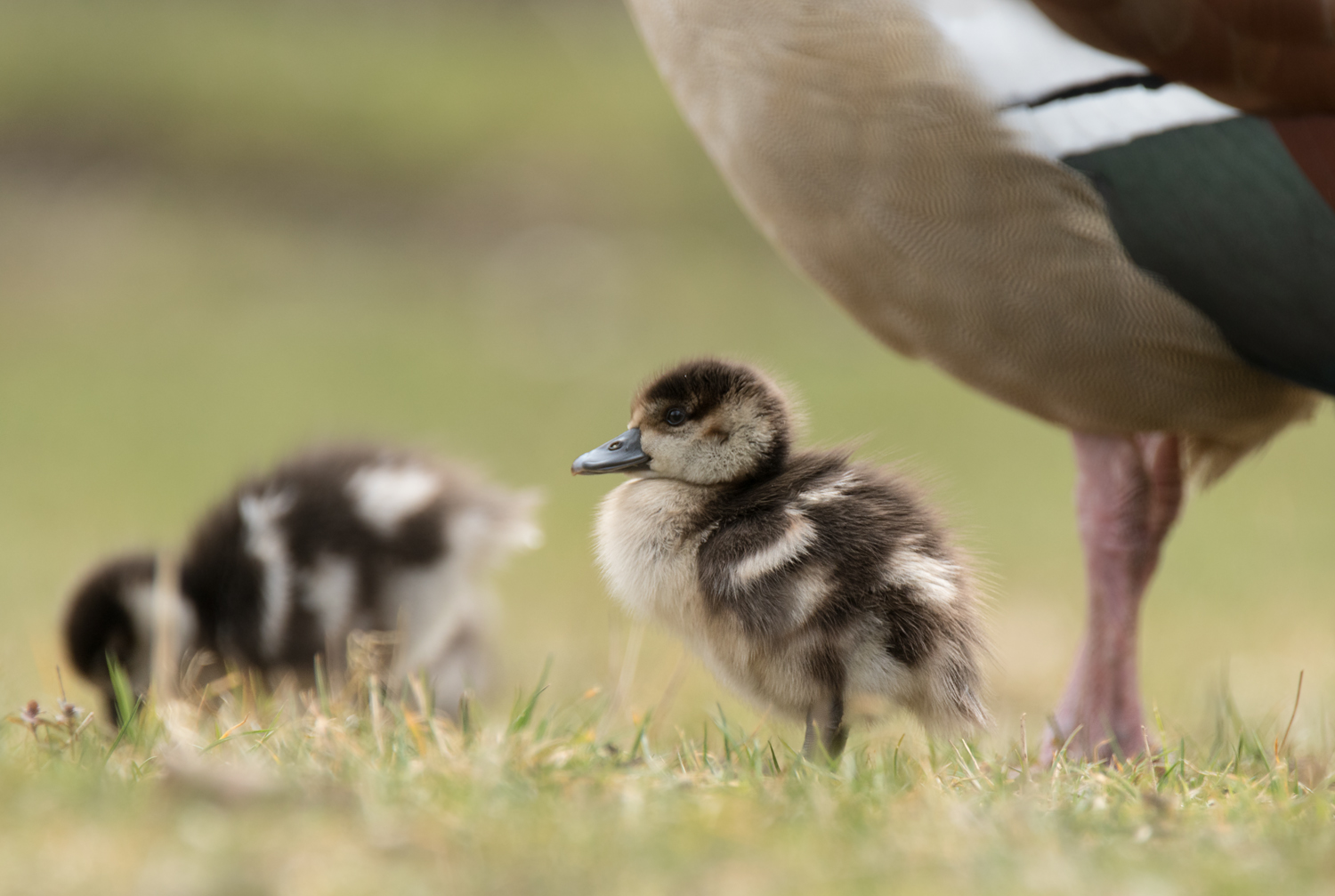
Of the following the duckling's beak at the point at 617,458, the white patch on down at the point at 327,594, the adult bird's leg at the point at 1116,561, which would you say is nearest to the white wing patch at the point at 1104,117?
the adult bird's leg at the point at 1116,561

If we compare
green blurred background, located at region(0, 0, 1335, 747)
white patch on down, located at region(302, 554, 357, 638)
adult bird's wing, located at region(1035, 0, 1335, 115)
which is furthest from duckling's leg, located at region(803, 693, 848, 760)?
white patch on down, located at region(302, 554, 357, 638)

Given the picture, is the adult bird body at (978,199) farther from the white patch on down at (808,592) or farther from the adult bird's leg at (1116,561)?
the white patch on down at (808,592)

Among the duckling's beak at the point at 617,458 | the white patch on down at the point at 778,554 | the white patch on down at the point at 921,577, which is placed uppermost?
the duckling's beak at the point at 617,458

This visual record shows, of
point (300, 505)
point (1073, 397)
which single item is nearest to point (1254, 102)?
point (1073, 397)

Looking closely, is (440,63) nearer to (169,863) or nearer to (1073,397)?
(1073,397)

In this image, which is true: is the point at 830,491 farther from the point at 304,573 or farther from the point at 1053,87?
the point at 304,573

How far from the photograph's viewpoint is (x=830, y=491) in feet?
8.73

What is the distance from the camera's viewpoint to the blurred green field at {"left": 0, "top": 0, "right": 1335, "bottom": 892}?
6.50 metres

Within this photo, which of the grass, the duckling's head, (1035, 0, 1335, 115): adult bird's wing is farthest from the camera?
the duckling's head

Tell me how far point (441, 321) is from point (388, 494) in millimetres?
10145

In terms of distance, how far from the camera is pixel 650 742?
3.04 m

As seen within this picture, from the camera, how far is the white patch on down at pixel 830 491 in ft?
8.68

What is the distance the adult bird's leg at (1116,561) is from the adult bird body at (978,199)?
0.21 meters

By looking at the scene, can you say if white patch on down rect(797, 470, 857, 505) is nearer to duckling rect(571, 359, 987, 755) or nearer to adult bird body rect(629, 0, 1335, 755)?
duckling rect(571, 359, 987, 755)
